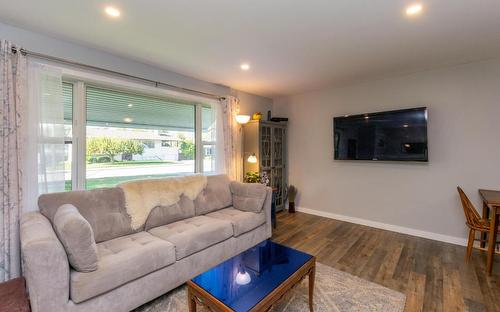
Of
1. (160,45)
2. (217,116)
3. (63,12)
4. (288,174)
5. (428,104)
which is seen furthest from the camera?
(288,174)

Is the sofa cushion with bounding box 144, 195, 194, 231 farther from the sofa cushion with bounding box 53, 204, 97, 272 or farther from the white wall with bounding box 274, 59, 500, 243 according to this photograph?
the white wall with bounding box 274, 59, 500, 243

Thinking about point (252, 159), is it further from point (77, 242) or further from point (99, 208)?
point (77, 242)

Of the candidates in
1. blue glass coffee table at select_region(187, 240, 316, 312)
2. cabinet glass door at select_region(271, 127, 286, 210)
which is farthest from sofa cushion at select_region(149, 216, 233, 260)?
cabinet glass door at select_region(271, 127, 286, 210)

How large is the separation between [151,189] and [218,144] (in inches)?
59.6

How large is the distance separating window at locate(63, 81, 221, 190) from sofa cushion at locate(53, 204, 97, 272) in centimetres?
116

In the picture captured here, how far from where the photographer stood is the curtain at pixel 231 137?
3.85m

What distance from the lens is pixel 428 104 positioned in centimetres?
322

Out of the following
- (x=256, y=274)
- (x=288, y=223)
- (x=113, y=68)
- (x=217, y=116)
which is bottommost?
(x=288, y=223)

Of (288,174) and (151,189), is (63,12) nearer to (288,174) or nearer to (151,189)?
(151,189)

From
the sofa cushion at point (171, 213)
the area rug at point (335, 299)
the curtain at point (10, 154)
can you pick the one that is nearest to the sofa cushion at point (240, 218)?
the sofa cushion at point (171, 213)

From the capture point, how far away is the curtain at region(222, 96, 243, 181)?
3854 mm

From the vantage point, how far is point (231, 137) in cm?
394

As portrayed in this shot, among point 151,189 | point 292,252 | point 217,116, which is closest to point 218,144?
point 217,116

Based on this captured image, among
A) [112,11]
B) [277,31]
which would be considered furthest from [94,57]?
[277,31]
